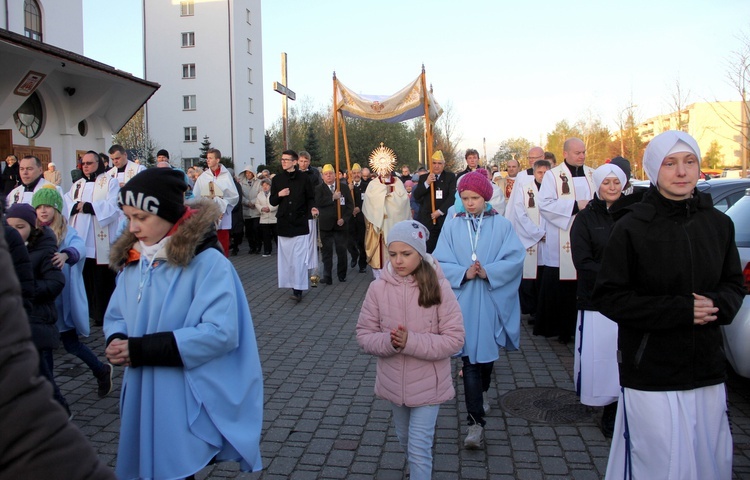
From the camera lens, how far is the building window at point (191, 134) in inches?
1863

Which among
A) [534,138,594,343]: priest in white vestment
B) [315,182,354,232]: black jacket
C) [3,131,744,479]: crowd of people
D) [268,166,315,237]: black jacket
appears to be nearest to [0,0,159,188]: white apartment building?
[268,166,315,237]: black jacket

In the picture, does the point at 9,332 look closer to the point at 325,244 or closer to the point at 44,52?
the point at 325,244

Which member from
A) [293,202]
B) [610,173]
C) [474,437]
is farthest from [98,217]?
[610,173]

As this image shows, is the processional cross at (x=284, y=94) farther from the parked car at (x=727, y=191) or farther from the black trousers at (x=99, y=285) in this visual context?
the parked car at (x=727, y=191)

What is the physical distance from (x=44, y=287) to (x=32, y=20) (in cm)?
1860

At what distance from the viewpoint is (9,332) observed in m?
1.15

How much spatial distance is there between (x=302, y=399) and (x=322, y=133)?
5713cm

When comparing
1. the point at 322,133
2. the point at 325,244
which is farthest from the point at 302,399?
the point at 322,133

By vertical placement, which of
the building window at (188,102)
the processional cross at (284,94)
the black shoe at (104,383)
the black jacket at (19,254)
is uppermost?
the building window at (188,102)

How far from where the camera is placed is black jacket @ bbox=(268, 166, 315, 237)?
1070cm

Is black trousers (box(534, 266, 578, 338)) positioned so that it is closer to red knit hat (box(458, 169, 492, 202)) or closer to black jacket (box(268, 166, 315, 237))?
red knit hat (box(458, 169, 492, 202))

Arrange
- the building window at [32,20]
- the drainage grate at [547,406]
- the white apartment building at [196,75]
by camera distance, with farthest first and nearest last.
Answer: the white apartment building at [196,75] < the building window at [32,20] < the drainage grate at [547,406]

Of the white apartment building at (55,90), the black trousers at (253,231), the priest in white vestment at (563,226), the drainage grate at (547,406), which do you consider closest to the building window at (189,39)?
the white apartment building at (55,90)

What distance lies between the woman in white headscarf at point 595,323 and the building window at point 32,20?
19.3 metres
